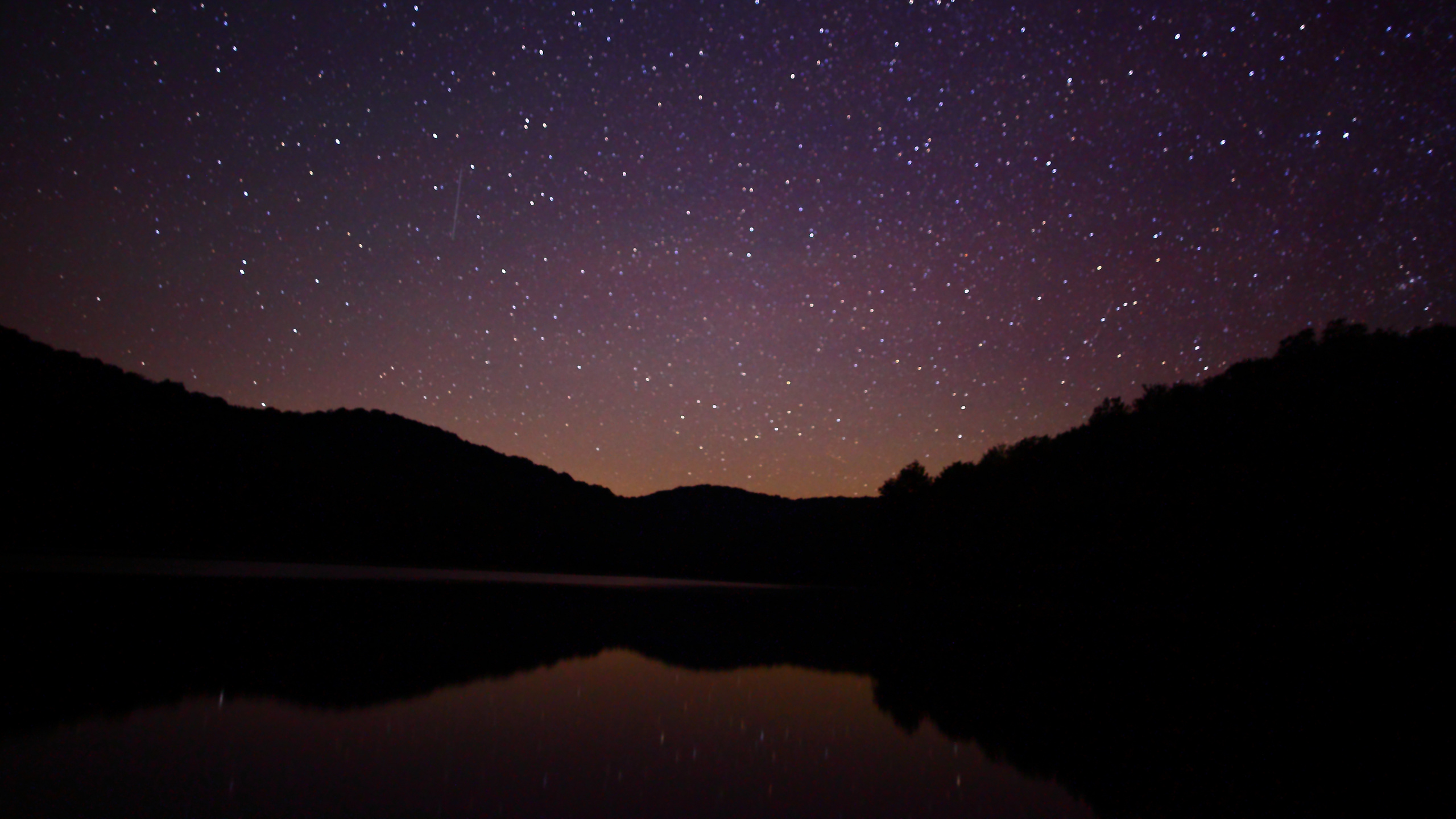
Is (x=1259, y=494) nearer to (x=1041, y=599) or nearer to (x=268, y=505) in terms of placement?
(x=1041, y=599)

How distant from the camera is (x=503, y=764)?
5.05 metres

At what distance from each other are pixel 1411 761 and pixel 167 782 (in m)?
10.3

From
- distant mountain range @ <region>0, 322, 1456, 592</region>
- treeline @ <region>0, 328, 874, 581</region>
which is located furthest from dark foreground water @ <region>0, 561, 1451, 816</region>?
treeline @ <region>0, 328, 874, 581</region>

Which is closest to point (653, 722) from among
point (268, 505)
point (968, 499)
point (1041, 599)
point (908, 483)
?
point (1041, 599)

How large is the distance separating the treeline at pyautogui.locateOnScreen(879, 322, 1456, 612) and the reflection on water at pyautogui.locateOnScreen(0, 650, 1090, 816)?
2448 cm

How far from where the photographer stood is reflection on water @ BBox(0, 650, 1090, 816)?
162 inches

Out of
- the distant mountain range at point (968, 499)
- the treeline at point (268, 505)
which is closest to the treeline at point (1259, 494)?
the distant mountain range at point (968, 499)

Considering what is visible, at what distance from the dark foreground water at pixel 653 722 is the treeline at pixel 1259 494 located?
34.7ft

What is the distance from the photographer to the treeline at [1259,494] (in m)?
22.3

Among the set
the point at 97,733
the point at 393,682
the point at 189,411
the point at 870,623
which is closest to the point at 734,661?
the point at 393,682

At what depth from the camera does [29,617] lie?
34.3ft

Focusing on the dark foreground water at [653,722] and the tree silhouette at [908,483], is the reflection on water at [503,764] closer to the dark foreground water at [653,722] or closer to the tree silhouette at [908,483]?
the dark foreground water at [653,722]

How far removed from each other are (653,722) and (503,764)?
6.56 feet

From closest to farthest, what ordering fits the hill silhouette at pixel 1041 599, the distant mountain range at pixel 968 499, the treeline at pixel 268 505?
the hill silhouette at pixel 1041 599, the distant mountain range at pixel 968 499, the treeline at pixel 268 505
